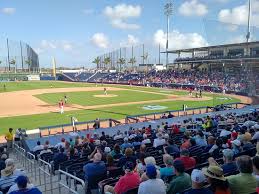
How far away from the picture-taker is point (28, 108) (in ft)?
124

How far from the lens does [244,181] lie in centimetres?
484

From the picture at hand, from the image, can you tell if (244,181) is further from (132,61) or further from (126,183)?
(132,61)

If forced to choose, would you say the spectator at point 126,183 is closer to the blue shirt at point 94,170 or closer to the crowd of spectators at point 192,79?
the blue shirt at point 94,170

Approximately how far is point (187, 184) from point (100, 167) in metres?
2.55

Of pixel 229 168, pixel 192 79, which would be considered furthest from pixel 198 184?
pixel 192 79

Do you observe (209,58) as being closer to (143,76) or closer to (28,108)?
(143,76)

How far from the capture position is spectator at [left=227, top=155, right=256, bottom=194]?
4.84 meters

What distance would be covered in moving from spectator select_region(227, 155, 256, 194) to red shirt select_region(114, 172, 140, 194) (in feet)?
5.97

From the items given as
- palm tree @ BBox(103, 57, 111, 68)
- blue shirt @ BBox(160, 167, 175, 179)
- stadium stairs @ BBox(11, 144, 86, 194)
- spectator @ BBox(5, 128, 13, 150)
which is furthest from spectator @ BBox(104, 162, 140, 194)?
palm tree @ BBox(103, 57, 111, 68)

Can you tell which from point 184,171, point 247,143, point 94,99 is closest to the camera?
point 184,171

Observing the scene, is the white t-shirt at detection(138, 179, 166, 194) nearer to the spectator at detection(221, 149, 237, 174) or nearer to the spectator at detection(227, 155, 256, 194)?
the spectator at detection(227, 155, 256, 194)

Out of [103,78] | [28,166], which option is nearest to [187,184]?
[28,166]

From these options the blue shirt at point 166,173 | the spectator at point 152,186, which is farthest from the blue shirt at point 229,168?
the spectator at point 152,186

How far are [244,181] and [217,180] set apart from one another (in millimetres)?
661
